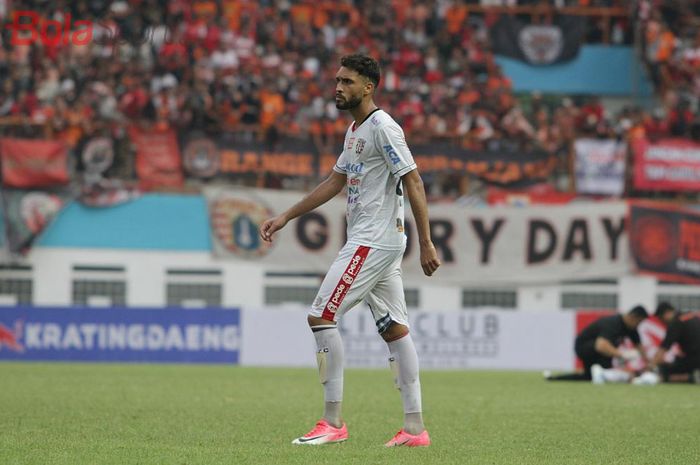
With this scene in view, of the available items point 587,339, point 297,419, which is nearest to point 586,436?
point 297,419

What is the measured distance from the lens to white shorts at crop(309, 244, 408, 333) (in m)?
7.86

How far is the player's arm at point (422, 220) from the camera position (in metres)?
7.54

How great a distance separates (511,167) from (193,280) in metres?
6.91

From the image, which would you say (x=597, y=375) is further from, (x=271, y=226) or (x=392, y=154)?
(x=392, y=154)

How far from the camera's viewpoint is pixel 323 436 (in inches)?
309

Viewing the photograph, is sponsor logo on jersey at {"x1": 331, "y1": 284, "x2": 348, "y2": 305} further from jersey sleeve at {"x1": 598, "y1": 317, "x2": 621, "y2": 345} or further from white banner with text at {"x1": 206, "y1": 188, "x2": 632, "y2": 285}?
white banner with text at {"x1": 206, "y1": 188, "x2": 632, "y2": 285}

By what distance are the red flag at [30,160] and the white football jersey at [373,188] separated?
18.9m

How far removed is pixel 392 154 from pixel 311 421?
9.53ft

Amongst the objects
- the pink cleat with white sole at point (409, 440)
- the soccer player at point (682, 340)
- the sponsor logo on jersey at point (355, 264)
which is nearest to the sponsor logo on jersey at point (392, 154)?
the sponsor logo on jersey at point (355, 264)

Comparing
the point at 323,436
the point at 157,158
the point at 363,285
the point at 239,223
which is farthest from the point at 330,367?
the point at 239,223

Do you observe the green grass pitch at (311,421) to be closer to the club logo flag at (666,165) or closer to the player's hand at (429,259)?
the player's hand at (429,259)

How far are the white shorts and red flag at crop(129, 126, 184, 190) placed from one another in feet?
60.8

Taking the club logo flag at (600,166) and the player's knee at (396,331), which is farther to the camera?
the club logo flag at (600,166)

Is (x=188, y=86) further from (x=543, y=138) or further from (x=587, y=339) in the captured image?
(x=587, y=339)
